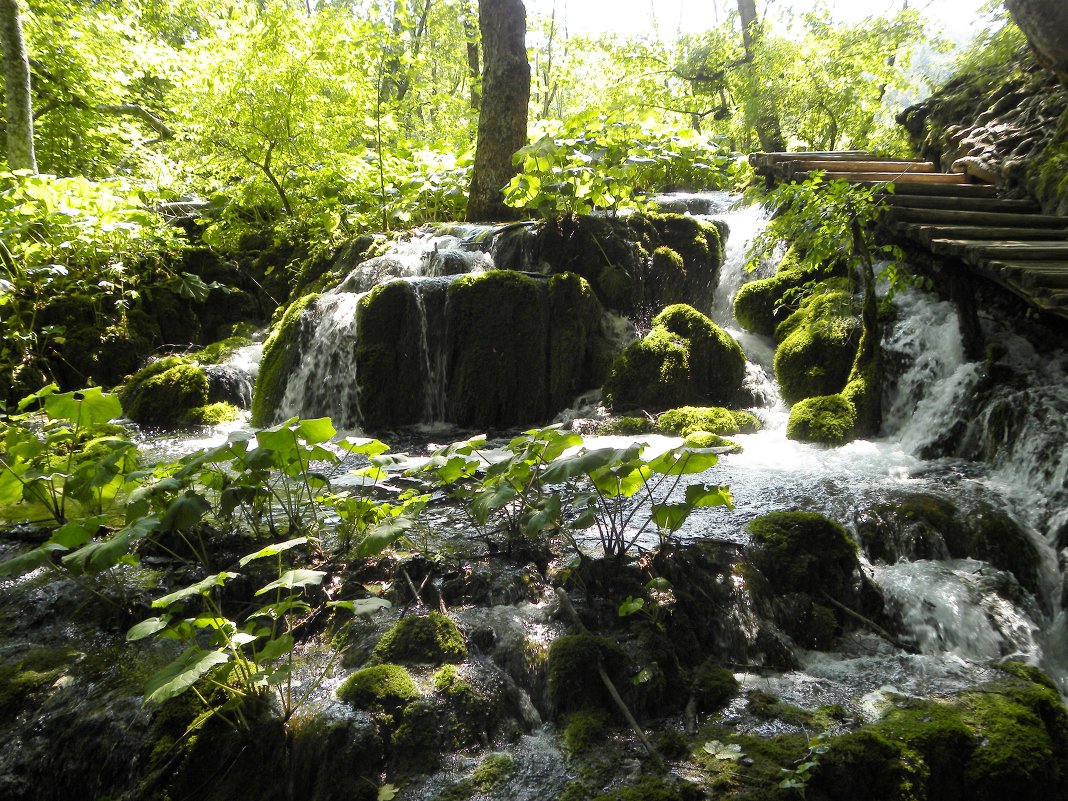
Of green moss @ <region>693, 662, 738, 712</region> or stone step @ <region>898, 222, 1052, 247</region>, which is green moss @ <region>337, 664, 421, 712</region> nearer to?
green moss @ <region>693, 662, 738, 712</region>

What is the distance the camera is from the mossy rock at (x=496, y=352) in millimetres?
7512

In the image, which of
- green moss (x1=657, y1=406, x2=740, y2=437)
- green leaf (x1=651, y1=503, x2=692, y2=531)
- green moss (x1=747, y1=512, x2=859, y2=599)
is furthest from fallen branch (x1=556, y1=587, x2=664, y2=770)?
green moss (x1=657, y1=406, x2=740, y2=437)

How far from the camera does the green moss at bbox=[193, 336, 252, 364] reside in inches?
370

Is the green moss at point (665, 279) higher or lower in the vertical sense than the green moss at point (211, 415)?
higher

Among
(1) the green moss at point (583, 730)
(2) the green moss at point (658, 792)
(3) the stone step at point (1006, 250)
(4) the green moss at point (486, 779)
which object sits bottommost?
(4) the green moss at point (486, 779)

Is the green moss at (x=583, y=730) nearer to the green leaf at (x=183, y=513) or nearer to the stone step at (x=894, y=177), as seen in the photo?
the green leaf at (x=183, y=513)

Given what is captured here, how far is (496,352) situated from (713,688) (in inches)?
206

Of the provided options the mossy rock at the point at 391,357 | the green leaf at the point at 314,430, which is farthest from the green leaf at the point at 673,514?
the mossy rock at the point at 391,357

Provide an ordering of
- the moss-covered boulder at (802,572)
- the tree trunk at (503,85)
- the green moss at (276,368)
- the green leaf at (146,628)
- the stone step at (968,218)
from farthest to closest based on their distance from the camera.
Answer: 1. the tree trunk at (503,85)
2. the green moss at (276,368)
3. the stone step at (968,218)
4. the moss-covered boulder at (802,572)
5. the green leaf at (146,628)

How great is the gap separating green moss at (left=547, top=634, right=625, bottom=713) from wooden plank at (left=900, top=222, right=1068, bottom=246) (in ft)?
16.8

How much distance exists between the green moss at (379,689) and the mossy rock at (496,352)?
4.82m

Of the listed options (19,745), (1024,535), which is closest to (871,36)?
(1024,535)

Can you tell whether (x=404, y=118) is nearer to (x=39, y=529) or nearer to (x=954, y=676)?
(x=39, y=529)

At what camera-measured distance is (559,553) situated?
12.3 feet
